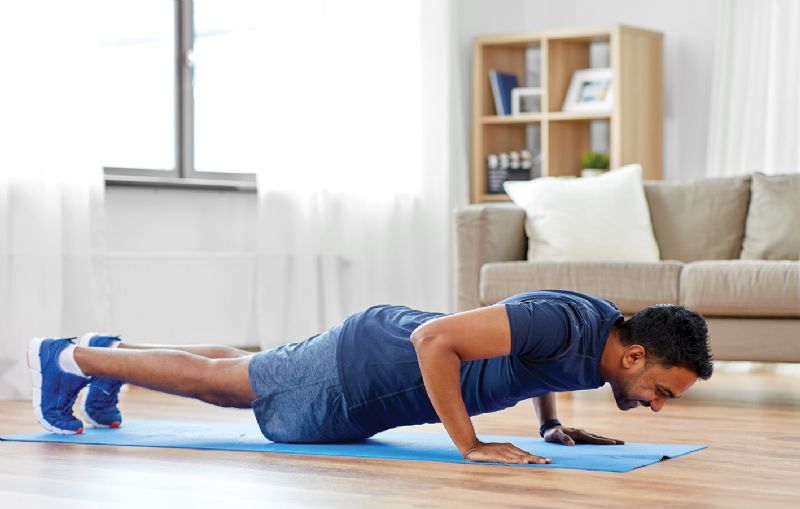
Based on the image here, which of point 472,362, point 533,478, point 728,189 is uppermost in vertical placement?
point 728,189

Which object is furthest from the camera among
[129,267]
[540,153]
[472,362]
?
[540,153]

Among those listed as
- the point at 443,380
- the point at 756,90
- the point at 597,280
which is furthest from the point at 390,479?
the point at 756,90

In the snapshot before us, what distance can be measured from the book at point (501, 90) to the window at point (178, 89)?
1.37 meters

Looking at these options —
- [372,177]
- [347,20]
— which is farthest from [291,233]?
[347,20]

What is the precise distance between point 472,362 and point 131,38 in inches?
116

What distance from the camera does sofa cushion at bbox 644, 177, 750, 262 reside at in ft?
14.8

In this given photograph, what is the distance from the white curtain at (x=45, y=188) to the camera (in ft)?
13.6

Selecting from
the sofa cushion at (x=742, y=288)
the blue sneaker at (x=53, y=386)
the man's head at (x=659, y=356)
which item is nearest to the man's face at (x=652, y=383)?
the man's head at (x=659, y=356)

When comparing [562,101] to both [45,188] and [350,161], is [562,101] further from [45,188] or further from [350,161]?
[45,188]

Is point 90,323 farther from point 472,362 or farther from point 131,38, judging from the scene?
point 472,362

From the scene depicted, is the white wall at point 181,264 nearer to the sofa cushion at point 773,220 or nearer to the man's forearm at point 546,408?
the sofa cushion at point 773,220

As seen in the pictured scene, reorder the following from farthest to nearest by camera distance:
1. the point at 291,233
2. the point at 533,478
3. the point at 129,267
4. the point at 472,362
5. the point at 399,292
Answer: the point at 399,292
the point at 291,233
the point at 129,267
the point at 472,362
the point at 533,478

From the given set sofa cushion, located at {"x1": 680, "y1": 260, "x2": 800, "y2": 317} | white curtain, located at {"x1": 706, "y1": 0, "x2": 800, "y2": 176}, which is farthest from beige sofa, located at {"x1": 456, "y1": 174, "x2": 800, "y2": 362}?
white curtain, located at {"x1": 706, "y1": 0, "x2": 800, "y2": 176}

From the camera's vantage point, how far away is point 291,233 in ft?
17.0
